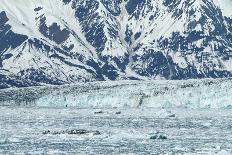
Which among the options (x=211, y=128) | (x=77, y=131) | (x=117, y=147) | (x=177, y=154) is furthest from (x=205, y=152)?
(x=211, y=128)

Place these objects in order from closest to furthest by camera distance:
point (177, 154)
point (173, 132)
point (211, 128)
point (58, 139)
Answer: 1. point (177, 154)
2. point (58, 139)
3. point (173, 132)
4. point (211, 128)

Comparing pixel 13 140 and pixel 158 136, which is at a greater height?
pixel 13 140

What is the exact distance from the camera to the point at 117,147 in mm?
92812

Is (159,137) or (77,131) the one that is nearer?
(159,137)

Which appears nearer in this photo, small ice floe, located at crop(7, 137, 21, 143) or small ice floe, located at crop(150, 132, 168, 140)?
small ice floe, located at crop(7, 137, 21, 143)

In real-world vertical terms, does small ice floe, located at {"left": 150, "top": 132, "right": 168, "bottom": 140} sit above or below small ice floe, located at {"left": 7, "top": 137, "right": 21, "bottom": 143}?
below

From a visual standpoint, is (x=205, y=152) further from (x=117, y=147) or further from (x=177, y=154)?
(x=117, y=147)

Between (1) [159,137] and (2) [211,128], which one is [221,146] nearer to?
(1) [159,137]

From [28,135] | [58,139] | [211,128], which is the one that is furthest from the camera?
[211,128]

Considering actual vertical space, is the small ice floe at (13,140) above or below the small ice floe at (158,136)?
above

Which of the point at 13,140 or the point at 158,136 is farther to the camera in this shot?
the point at 158,136

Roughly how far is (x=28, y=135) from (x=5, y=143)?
15297mm

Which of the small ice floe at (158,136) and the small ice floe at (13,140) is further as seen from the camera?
the small ice floe at (158,136)

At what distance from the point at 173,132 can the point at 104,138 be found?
727 inches
